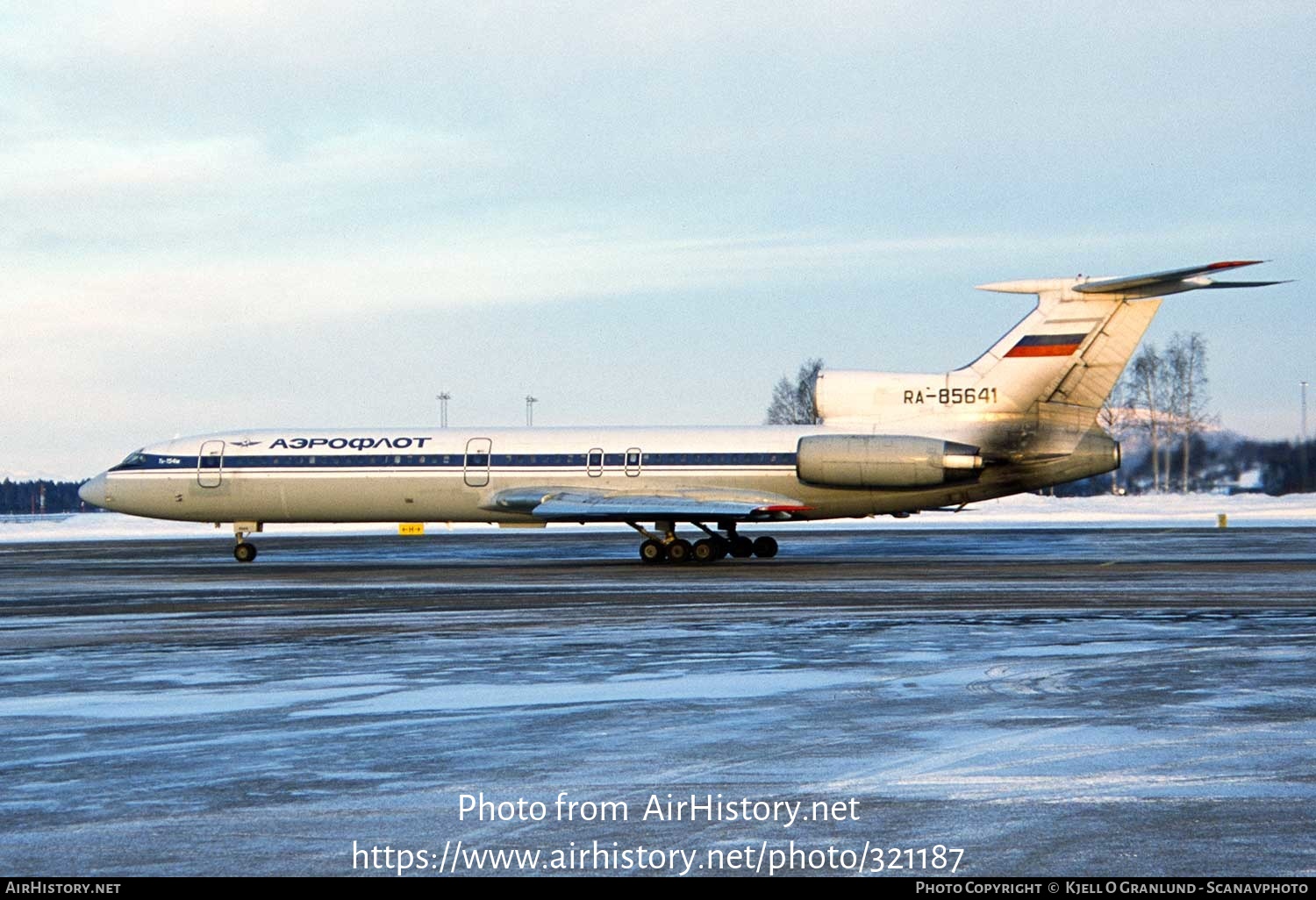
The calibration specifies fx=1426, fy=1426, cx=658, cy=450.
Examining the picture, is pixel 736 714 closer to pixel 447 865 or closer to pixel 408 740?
pixel 408 740

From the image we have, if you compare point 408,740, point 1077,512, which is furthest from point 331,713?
point 1077,512

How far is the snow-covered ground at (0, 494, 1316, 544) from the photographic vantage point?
52.5m

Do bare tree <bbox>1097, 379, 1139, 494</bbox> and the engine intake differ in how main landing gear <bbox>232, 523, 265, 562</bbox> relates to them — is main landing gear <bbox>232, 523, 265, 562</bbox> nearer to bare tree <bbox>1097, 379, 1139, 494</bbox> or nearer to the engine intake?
the engine intake

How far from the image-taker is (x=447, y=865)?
592 cm

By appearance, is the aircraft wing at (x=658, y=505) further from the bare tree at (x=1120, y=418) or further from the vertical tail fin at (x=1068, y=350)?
the bare tree at (x=1120, y=418)

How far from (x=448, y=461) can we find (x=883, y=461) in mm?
9816

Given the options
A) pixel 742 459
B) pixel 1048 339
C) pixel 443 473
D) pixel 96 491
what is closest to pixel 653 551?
pixel 742 459

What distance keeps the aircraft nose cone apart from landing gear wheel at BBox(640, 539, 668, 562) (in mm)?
14172

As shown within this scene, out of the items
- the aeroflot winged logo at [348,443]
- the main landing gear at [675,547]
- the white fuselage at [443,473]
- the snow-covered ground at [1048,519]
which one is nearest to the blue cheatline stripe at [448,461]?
the white fuselage at [443,473]

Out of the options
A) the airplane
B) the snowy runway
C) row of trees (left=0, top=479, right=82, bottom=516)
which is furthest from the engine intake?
row of trees (left=0, top=479, right=82, bottom=516)

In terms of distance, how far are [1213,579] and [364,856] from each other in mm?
19228

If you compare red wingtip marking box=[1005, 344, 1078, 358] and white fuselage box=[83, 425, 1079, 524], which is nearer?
red wingtip marking box=[1005, 344, 1078, 358]

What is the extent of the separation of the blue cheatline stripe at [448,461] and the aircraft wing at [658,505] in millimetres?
640

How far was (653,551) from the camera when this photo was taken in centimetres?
3020
